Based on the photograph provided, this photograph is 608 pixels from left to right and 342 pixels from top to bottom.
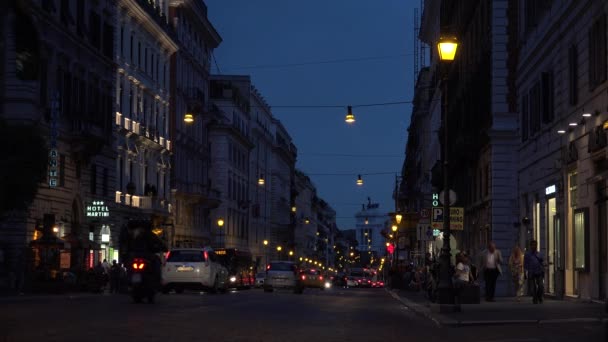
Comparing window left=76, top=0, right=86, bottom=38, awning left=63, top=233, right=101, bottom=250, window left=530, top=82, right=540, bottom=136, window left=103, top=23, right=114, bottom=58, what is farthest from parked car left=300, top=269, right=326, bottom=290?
window left=530, top=82, right=540, bottom=136

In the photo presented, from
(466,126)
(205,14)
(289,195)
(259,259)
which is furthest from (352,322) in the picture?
(289,195)

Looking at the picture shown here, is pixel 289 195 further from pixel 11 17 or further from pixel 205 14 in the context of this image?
pixel 11 17

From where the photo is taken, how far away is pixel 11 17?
46.8 meters

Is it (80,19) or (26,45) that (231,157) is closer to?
(80,19)

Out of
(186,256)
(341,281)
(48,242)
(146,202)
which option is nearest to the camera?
(186,256)

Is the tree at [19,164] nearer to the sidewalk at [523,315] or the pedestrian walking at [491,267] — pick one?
the pedestrian walking at [491,267]

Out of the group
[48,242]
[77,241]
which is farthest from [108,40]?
[48,242]

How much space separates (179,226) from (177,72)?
1082 cm

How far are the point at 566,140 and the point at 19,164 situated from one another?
20.7m

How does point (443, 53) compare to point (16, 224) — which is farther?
point (16, 224)

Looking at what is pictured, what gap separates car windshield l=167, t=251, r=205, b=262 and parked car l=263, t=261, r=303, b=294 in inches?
488

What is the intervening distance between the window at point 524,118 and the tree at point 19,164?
17692mm

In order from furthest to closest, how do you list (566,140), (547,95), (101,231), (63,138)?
1. (101,231)
2. (63,138)
3. (547,95)
4. (566,140)

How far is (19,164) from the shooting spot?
43.7 m
